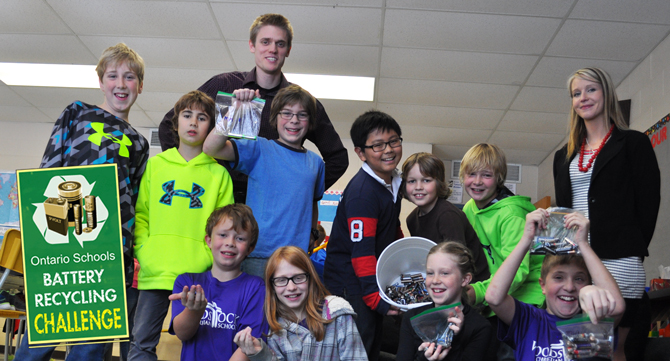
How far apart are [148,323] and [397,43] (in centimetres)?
315

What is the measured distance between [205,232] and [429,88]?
3.65 meters

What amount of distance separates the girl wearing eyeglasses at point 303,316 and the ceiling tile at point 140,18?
2.67 metres

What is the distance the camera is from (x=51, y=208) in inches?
61.3

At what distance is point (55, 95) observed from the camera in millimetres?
6117

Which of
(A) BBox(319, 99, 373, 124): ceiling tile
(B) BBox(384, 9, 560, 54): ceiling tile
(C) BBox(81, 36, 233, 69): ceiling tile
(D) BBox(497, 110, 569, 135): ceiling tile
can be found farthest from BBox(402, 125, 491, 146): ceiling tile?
(C) BBox(81, 36, 233, 69): ceiling tile

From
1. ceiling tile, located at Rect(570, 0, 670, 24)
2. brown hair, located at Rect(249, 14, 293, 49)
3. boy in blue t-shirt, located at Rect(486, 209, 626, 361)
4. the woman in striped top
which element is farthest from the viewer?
ceiling tile, located at Rect(570, 0, 670, 24)

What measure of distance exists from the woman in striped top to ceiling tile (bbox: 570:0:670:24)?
1.99 metres

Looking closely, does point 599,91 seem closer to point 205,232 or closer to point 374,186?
point 374,186

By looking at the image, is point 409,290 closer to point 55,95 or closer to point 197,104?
point 197,104

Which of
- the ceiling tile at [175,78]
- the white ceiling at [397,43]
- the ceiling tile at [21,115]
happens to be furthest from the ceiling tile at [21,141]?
the ceiling tile at [175,78]

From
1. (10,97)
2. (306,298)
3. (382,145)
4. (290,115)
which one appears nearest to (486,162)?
(382,145)

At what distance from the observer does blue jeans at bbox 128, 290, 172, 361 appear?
6.27ft

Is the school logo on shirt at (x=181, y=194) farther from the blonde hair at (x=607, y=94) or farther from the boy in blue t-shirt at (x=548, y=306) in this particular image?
the blonde hair at (x=607, y=94)

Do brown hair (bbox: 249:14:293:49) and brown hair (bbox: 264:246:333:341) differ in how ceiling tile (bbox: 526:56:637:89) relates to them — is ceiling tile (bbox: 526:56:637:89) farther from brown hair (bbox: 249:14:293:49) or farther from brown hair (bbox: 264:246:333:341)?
brown hair (bbox: 264:246:333:341)
